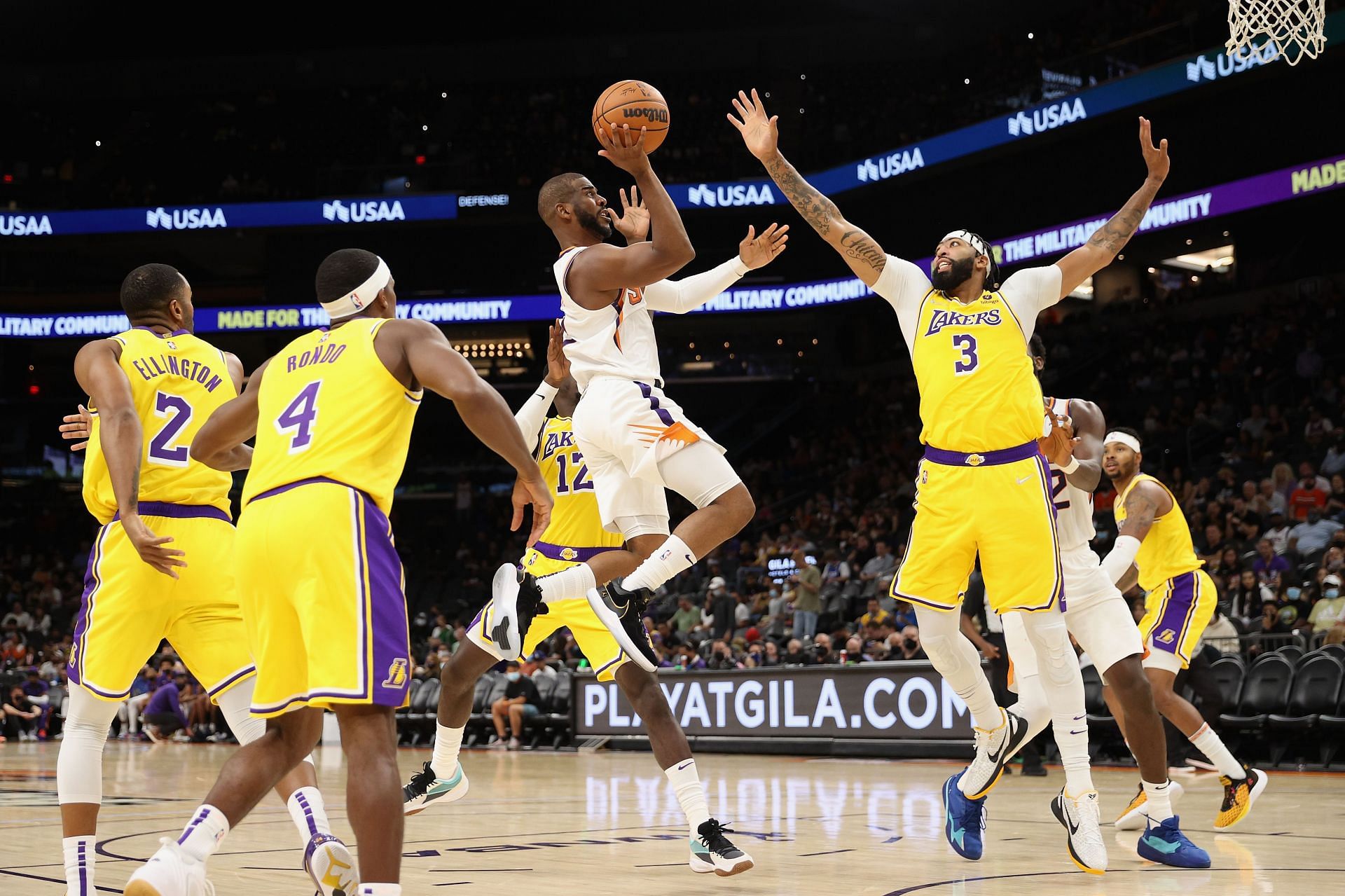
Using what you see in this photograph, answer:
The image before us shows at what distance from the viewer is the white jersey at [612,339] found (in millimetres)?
5660

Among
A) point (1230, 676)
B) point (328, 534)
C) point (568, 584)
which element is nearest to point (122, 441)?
point (328, 534)

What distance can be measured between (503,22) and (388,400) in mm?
28959

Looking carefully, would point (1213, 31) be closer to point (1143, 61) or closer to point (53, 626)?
point (1143, 61)

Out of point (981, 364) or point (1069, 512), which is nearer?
point (981, 364)

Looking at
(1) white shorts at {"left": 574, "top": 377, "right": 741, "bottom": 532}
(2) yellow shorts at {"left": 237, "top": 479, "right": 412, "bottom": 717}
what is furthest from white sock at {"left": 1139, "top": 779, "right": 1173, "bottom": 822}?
(2) yellow shorts at {"left": 237, "top": 479, "right": 412, "bottom": 717}

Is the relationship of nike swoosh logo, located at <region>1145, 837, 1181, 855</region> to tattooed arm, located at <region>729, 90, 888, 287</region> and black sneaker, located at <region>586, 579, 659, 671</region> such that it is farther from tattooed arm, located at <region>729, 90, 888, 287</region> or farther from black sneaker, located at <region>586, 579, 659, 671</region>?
tattooed arm, located at <region>729, 90, 888, 287</region>

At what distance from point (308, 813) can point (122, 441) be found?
1433mm

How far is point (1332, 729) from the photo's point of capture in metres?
10.6

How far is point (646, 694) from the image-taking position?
562cm

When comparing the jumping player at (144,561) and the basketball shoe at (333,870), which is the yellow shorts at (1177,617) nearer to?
the jumping player at (144,561)

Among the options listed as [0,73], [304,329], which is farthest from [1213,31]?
[0,73]

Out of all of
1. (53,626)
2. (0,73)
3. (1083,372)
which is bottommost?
(53,626)

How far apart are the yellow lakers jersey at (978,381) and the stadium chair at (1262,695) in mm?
6682

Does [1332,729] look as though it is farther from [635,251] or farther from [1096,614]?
[635,251]
